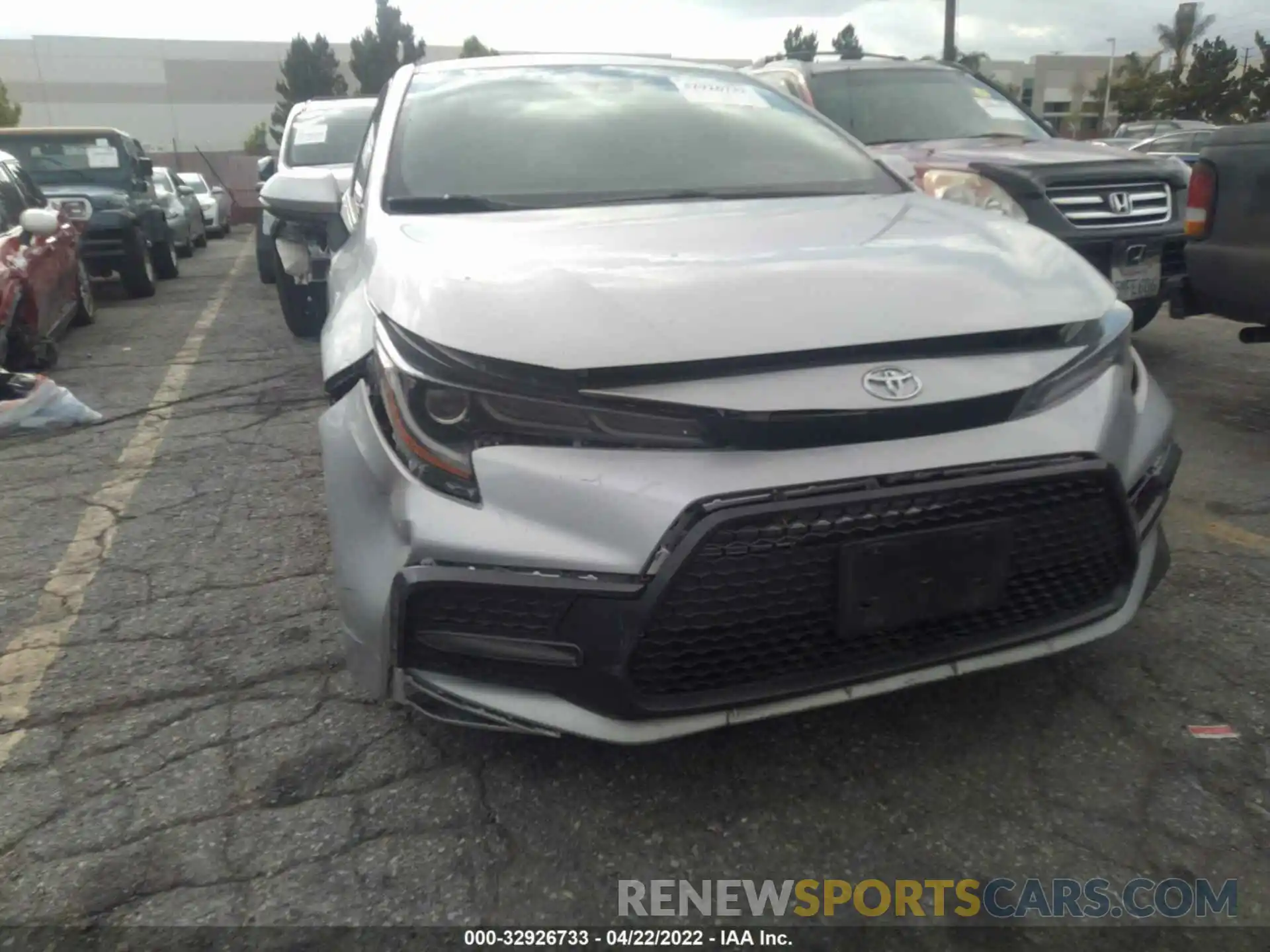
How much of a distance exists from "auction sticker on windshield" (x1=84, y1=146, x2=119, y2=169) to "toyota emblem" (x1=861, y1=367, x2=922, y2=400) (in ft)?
35.8

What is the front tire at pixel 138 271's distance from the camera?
398 inches

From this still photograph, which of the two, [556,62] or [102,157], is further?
[102,157]

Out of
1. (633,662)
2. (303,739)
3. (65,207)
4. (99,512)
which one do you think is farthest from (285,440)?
(65,207)

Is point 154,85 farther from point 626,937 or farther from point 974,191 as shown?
point 626,937

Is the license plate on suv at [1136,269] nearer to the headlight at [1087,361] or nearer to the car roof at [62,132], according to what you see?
the headlight at [1087,361]

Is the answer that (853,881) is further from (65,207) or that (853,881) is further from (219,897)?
(65,207)

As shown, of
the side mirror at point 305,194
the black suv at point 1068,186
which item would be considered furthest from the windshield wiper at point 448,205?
the black suv at point 1068,186

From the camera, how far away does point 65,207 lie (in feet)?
28.0

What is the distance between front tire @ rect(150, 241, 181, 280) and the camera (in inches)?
Result: 456

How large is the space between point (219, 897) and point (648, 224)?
166cm

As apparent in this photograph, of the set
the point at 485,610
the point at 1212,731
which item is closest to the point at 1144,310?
the point at 1212,731

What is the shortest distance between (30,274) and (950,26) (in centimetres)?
1931

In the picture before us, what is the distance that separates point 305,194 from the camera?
3.52 m

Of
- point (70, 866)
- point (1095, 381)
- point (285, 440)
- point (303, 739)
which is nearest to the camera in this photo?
point (70, 866)
